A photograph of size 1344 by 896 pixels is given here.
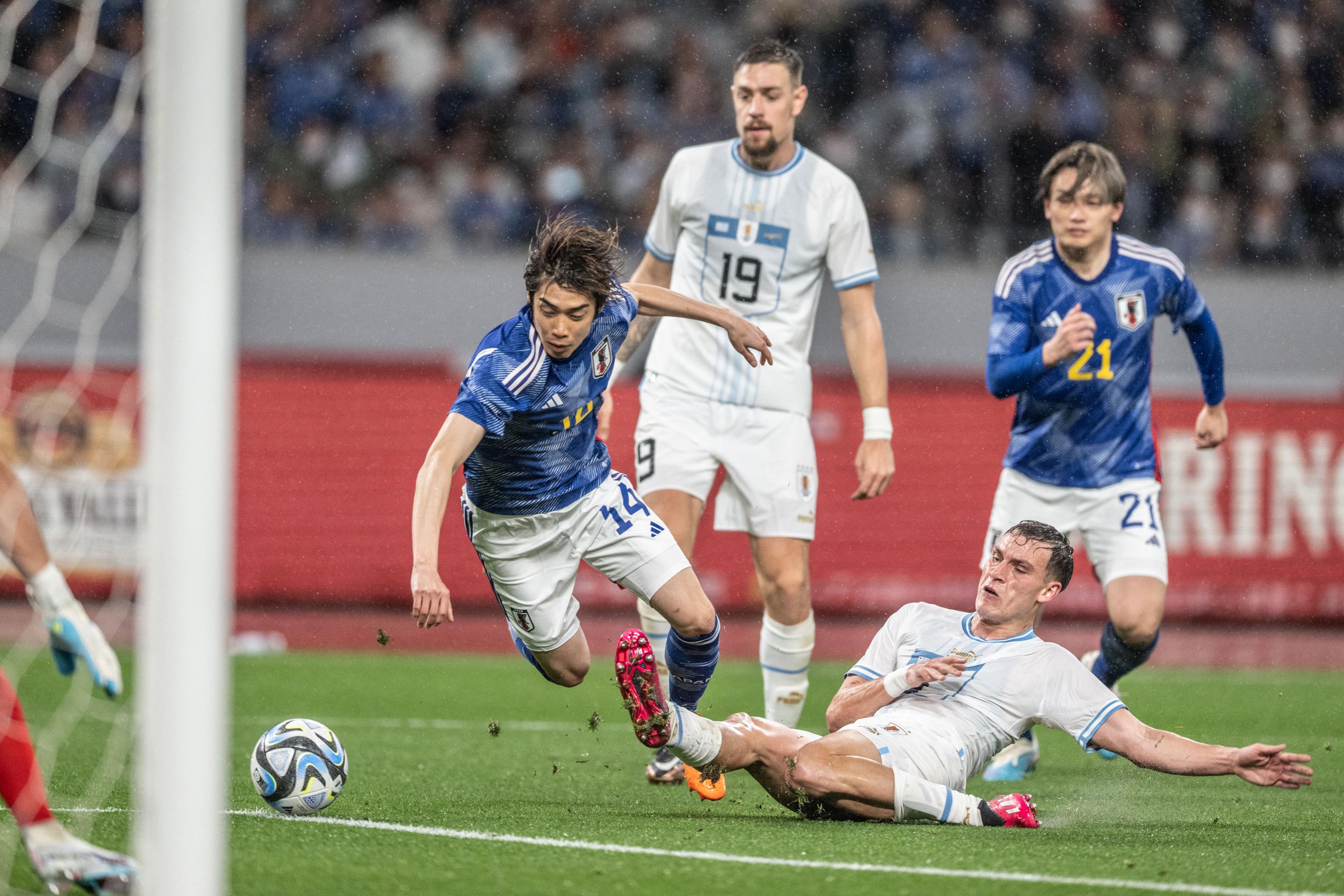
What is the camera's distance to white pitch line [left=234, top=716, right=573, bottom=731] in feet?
23.9

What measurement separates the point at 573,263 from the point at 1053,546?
1.77 meters

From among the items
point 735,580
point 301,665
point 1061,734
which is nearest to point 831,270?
point 1061,734

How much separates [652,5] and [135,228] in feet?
42.4

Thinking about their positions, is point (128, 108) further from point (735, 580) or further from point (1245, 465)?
point (1245, 465)

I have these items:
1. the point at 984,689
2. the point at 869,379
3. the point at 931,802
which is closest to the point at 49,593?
the point at 931,802

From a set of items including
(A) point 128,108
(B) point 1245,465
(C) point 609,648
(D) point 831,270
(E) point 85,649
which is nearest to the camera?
(E) point 85,649

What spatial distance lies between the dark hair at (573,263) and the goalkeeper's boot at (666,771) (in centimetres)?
182

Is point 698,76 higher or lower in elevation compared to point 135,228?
higher

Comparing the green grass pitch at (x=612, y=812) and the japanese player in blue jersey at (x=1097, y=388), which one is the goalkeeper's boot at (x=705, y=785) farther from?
the japanese player in blue jersey at (x=1097, y=388)

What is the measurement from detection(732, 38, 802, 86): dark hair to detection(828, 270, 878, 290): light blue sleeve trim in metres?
0.78

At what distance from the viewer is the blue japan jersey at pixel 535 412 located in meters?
4.66

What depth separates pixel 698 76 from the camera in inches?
599

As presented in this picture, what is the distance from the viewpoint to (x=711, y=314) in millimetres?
5227

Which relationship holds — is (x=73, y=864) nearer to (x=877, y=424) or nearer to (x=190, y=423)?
(x=190, y=423)
